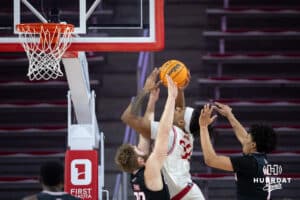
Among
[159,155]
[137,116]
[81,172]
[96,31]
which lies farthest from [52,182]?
[81,172]

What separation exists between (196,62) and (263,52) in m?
0.83

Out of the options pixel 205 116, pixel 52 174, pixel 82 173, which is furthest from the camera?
pixel 82 173

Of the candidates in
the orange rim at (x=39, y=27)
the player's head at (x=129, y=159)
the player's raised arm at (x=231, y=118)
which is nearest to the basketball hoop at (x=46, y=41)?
the orange rim at (x=39, y=27)

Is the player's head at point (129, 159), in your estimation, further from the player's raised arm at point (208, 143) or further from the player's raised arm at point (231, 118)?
Answer: the player's raised arm at point (231, 118)

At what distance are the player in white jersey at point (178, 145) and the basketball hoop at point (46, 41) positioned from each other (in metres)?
1.18

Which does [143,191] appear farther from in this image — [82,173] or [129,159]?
Answer: [82,173]

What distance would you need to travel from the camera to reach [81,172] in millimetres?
8859

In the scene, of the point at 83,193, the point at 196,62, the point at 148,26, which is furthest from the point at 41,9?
the point at 196,62

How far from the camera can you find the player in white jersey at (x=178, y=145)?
272 inches

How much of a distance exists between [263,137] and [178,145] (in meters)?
0.76

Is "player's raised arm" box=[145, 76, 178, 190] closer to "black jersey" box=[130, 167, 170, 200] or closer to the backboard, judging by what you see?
"black jersey" box=[130, 167, 170, 200]

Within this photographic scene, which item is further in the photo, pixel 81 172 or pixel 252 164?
pixel 81 172

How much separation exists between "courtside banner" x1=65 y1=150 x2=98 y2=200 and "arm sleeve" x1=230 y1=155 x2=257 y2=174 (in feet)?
8.45

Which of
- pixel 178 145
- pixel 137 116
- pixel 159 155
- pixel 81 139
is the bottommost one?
pixel 81 139
